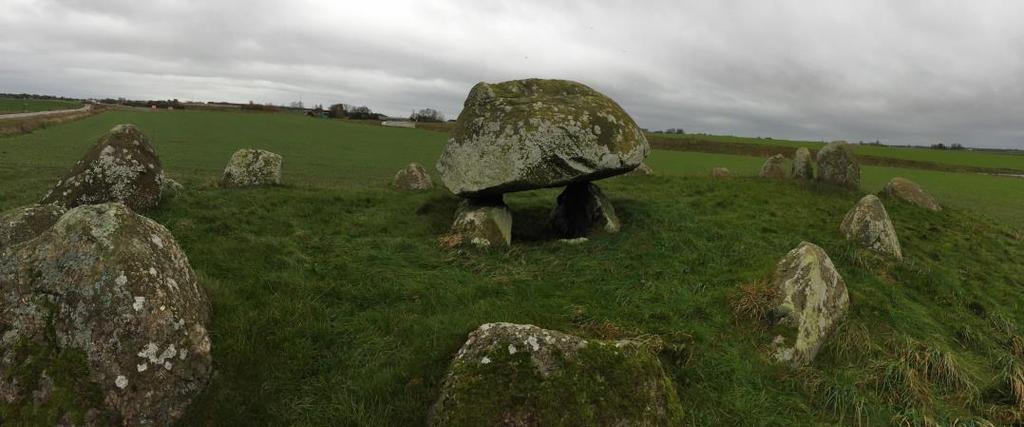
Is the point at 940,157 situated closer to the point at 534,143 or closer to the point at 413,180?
the point at 413,180

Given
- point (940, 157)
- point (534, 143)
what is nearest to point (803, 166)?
point (534, 143)

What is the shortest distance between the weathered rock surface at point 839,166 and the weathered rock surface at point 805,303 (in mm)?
12179

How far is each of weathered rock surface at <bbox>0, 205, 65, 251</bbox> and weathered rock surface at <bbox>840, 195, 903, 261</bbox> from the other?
1481 centimetres

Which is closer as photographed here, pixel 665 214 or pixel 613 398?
pixel 613 398

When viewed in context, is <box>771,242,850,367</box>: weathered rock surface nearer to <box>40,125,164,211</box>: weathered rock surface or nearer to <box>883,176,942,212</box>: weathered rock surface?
<box>883,176,942,212</box>: weathered rock surface

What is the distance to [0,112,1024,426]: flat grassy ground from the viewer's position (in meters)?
6.04

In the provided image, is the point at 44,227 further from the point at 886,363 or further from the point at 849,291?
the point at 849,291

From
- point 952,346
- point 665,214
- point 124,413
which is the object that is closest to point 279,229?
point 124,413

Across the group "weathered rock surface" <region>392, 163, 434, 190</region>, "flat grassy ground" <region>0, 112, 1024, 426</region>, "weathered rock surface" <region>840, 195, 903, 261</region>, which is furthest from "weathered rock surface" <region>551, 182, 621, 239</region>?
"weathered rock surface" <region>392, 163, 434, 190</region>

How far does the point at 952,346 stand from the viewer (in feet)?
27.4

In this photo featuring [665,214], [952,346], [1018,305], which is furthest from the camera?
[665,214]

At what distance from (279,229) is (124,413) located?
6649 mm

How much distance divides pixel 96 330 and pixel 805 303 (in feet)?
28.1

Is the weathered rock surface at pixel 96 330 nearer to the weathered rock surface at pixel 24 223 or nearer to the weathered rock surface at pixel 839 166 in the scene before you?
the weathered rock surface at pixel 24 223
